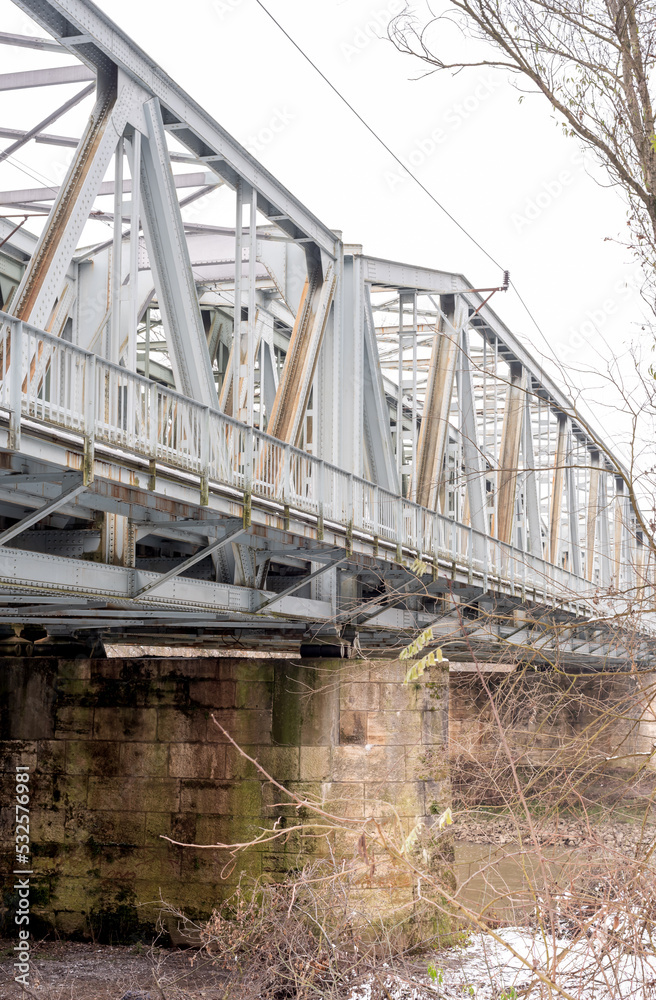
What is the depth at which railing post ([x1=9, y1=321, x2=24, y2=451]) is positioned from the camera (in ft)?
26.1

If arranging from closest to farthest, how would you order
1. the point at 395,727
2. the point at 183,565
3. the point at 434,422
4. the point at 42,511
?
the point at 42,511 < the point at 183,565 < the point at 395,727 < the point at 434,422

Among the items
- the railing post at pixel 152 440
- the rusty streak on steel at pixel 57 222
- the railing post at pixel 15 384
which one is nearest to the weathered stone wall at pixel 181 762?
the railing post at pixel 152 440

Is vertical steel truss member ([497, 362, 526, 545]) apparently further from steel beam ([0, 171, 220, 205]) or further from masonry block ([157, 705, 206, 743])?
steel beam ([0, 171, 220, 205])

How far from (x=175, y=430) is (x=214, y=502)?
0.83 meters

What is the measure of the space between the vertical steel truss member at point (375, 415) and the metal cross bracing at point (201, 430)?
47mm

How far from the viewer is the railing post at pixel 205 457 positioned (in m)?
10.7

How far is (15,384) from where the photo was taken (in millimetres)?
8031

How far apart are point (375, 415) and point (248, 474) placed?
779cm

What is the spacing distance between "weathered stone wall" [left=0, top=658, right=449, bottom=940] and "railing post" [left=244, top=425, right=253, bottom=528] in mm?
6314

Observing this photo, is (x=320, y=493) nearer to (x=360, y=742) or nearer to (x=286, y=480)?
(x=286, y=480)

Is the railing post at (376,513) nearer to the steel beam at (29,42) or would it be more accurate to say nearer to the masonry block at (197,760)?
the masonry block at (197,760)

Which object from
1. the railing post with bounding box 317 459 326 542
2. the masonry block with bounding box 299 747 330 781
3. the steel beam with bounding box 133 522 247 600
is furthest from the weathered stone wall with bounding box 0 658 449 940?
the steel beam with bounding box 133 522 247 600

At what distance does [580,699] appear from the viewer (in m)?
8.20

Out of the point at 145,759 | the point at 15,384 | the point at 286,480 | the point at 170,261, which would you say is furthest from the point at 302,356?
the point at 15,384
